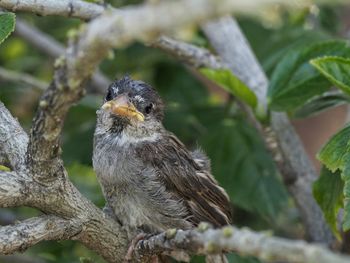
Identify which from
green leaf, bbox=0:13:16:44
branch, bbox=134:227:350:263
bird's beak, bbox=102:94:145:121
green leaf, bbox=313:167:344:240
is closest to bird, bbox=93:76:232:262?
bird's beak, bbox=102:94:145:121

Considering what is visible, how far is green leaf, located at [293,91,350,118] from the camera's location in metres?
3.45

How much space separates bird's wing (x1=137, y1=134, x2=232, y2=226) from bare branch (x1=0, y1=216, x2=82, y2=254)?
78cm

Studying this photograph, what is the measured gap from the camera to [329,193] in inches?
123

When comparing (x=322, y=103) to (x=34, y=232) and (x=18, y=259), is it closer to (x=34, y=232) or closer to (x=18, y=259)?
(x=34, y=232)

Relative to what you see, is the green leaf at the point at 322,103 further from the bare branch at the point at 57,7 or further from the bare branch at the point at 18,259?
the bare branch at the point at 18,259

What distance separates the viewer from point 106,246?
288 cm

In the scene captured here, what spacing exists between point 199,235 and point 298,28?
302 cm

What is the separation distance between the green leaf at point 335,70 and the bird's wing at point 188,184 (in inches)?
34.4

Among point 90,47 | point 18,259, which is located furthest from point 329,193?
point 18,259

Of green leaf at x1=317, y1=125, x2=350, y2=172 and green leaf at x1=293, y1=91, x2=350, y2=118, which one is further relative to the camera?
green leaf at x1=293, y1=91, x2=350, y2=118

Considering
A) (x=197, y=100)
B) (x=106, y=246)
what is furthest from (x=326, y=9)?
(x=106, y=246)

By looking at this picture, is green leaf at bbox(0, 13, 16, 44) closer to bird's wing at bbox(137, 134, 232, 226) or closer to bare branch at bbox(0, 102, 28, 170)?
bare branch at bbox(0, 102, 28, 170)

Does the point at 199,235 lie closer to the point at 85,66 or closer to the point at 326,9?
the point at 85,66

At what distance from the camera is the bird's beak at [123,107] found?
10.7 feet
